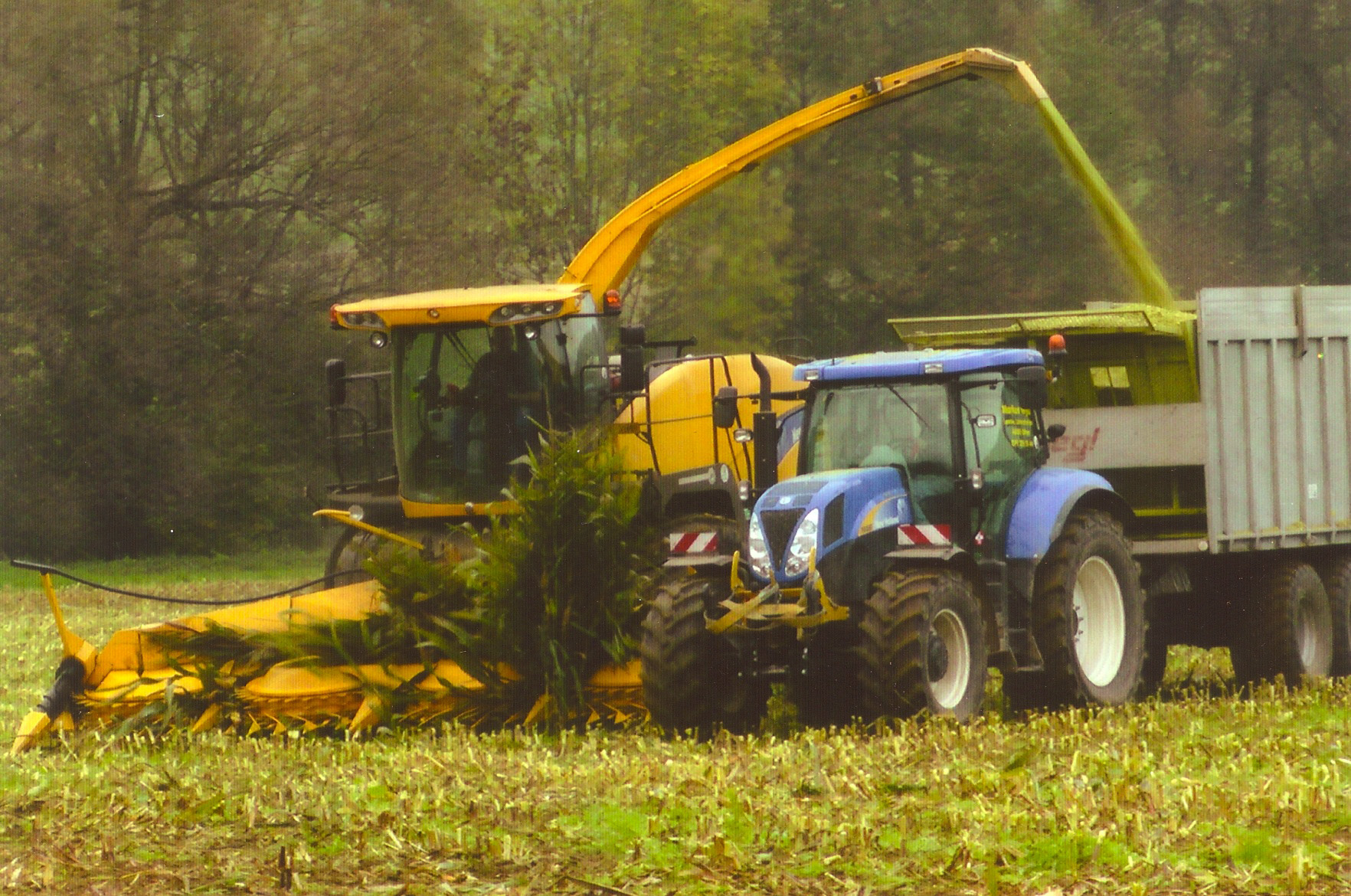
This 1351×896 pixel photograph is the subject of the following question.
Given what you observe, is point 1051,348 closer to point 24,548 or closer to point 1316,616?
point 1316,616

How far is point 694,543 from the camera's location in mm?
10711

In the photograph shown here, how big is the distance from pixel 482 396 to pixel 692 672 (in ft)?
12.4

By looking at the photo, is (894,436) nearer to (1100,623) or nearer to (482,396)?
(1100,623)


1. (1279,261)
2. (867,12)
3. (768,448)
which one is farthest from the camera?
(1279,261)

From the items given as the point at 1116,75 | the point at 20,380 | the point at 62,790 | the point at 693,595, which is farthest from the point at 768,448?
the point at 1116,75

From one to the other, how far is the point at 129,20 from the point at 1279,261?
26.1m

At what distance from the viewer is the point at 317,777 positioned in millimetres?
8461

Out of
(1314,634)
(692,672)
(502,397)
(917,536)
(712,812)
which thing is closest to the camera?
(712,812)

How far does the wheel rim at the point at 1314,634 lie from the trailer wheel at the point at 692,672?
4765 mm

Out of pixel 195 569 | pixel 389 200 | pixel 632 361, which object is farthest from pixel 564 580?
pixel 389 200

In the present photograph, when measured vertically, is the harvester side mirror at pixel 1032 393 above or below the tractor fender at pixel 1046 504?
above

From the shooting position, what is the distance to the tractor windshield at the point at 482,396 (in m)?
12.9

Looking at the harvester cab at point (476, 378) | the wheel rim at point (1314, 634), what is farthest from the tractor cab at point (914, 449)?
the wheel rim at point (1314, 634)

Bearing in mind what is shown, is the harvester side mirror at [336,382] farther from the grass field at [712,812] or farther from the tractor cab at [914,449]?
the tractor cab at [914,449]
